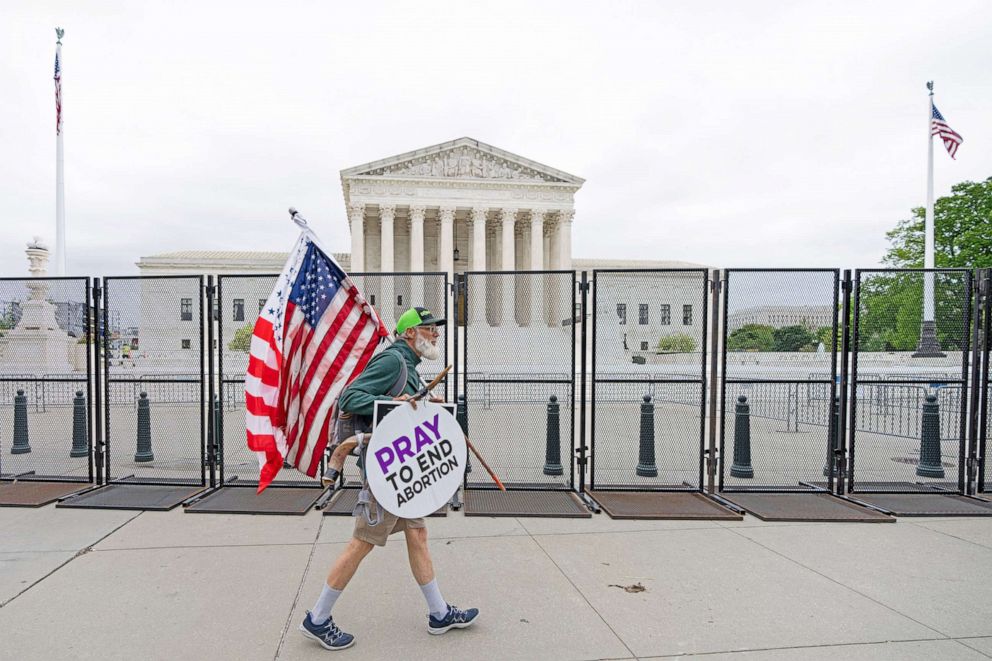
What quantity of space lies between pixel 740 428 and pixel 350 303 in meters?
6.40

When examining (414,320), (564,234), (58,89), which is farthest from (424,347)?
(564,234)

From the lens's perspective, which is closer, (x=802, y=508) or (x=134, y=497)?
(x=802, y=508)

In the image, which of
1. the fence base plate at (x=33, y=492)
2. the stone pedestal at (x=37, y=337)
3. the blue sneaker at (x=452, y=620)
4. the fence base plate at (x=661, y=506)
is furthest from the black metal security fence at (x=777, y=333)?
the stone pedestal at (x=37, y=337)

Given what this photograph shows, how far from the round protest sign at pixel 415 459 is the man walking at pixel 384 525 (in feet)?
0.46

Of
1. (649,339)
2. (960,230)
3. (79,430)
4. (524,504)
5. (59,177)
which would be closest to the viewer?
(524,504)

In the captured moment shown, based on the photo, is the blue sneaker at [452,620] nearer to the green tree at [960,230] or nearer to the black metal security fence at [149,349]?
the black metal security fence at [149,349]

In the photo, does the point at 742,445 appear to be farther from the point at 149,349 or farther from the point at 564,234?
the point at 564,234

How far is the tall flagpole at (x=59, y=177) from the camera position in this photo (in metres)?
27.6

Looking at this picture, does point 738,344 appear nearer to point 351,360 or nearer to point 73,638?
point 351,360

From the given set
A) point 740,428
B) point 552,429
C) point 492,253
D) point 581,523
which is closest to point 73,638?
point 581,523

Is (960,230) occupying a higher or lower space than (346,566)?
higher

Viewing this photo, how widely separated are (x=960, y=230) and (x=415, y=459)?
52.2 m

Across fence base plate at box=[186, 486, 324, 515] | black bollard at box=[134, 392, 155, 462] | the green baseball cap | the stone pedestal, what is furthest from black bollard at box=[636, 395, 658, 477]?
the stone pedestal

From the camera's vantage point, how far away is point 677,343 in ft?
26.8
